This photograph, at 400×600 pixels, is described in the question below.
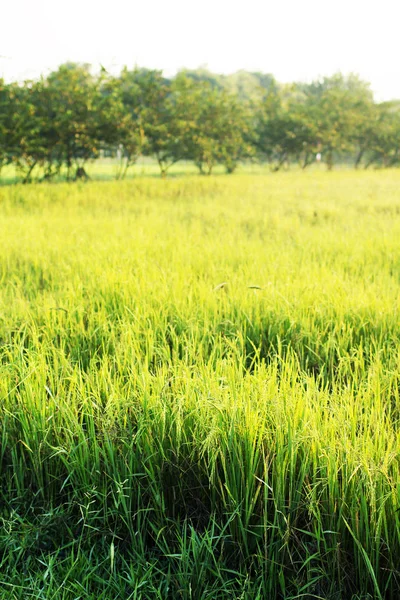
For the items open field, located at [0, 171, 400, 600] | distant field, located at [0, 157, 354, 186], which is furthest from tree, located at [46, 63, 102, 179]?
open field, located at [0, 171, 400, 600]

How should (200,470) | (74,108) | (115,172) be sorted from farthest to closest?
(115,172), (74,108), (200,470)

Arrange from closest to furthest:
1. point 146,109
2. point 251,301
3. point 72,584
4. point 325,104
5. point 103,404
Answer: point 72,584
point 103,404
point 251,301
point 146,109
point 325,104

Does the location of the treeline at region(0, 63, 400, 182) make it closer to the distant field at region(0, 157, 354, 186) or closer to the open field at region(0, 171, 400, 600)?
the distant field at region(0, 157, 354, 186)

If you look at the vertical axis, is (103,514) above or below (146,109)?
below

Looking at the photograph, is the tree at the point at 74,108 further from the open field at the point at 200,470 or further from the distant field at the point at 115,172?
the open field at the point at 200,470

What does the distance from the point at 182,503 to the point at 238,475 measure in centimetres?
21

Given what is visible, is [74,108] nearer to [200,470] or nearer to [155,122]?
[155,122]

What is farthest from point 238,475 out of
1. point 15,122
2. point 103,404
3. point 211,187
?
point 15,122

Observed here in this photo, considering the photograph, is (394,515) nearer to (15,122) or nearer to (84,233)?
(84,233)

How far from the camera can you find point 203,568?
119cm

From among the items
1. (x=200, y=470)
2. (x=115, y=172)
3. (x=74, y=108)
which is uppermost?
(x=74, y=108)

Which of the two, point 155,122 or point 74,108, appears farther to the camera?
point 155,122

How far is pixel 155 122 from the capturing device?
15.2 meters

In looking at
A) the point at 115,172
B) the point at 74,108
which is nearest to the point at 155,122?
the point at 115,172
